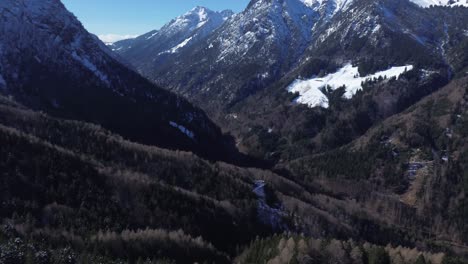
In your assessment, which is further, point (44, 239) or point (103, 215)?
point (103, 215)

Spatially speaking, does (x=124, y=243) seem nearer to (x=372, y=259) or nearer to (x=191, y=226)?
(x=191, y=226)

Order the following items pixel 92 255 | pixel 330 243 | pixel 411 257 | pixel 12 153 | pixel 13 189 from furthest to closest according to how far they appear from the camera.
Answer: pixel 12 153, pixel 13 189, pixel 330 243, pixel 411 257, pixel 92 255

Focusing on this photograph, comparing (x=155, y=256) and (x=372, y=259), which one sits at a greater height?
(x=372, y=259)

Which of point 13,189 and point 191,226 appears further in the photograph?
point 191,226

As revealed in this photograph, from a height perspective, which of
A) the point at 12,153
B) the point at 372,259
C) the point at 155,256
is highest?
→ the point at 12,153

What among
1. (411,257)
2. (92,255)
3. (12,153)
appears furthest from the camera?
(12,153)

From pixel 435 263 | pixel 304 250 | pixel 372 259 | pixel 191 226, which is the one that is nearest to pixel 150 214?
pixel 191 226

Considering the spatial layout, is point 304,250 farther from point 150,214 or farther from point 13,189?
point 13,189

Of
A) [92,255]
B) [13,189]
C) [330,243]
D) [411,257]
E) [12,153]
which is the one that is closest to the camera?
[92,255]

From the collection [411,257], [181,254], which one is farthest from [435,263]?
[181,254]
